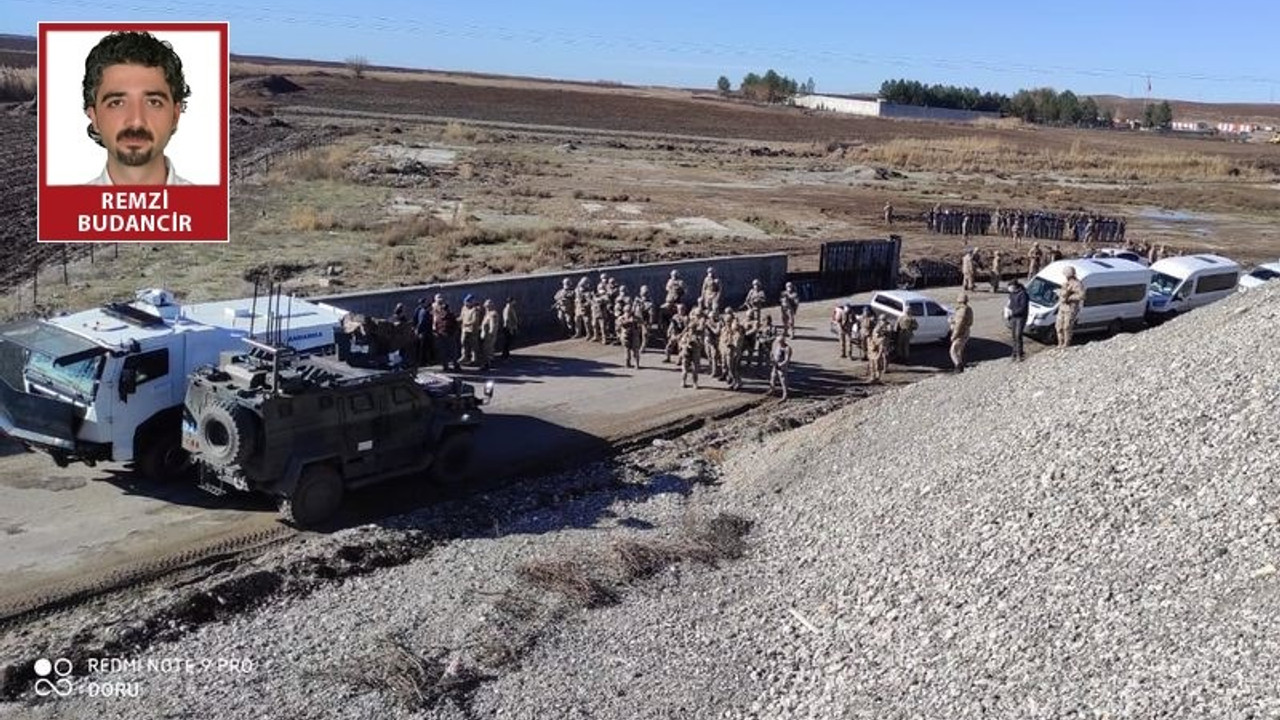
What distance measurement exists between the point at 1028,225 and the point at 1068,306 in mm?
22651

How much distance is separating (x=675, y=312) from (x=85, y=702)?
1563cm

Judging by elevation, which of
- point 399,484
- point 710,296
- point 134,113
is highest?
point 134,113

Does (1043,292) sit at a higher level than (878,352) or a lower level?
higher

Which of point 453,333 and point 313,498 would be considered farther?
point 453,333

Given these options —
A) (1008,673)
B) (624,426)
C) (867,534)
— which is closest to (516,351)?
(624,426)

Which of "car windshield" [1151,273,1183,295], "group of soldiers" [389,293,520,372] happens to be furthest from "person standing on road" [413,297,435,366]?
"car windshield" [1151,273,1183,295]

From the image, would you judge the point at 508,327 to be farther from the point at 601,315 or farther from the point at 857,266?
the point at 857,266

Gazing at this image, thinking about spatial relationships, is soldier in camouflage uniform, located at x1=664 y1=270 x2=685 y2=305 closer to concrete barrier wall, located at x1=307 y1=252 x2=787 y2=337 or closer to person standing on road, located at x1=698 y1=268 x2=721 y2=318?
person standing on road, located at x1=698 y1=268 x2=721 y2=318

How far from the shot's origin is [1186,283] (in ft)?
89.7

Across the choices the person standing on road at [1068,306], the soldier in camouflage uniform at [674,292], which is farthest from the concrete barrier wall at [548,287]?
the person standing on road at [1068,306]

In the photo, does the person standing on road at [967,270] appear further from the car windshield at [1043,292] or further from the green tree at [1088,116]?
the green tree at [1088,116]

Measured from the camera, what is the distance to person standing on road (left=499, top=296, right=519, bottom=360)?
23.0m

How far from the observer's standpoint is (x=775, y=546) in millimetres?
14445

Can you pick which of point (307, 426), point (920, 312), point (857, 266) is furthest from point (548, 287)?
point (307, 426)
